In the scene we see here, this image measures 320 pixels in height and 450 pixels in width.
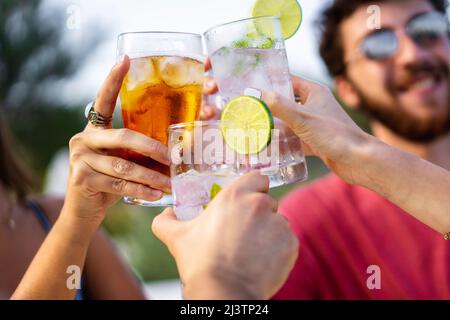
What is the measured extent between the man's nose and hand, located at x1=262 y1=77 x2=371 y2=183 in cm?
143

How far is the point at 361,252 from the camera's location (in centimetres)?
283

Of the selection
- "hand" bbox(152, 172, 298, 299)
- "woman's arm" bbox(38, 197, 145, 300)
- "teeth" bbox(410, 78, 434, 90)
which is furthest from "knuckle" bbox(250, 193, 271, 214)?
"teeth" bbox(410, 78, 434, 90)

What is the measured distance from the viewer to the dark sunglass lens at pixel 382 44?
2915 mm

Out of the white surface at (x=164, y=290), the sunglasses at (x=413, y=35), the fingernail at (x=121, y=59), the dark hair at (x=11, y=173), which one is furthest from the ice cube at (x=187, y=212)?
the white surface at (x=164, y=290)

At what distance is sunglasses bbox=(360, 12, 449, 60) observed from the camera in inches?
114

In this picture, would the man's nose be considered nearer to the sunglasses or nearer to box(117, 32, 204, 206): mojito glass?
the sunglasses

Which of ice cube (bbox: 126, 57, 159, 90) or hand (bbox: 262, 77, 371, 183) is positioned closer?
hand (bbox: 262, 77, 371, 183)

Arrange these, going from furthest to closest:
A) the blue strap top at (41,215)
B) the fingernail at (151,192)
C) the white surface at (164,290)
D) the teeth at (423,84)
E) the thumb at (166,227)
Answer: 1. the white surface at (164,290)
2. the teeth at (423,84)
3. the blue strap top at (41,215)
4. the fingernail at (151,192)
5. the thumb at (166,227)

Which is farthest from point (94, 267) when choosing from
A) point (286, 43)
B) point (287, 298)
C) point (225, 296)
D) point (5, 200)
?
point (225, 296)

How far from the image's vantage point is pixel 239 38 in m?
1.60

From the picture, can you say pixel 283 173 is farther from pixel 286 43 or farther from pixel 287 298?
pixel 287 298

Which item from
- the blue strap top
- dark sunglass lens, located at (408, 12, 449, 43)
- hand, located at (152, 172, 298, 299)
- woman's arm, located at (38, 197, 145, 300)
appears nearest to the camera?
hand, located at (152, 172, 298, 299)

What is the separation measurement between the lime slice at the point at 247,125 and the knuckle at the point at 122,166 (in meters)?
0.29

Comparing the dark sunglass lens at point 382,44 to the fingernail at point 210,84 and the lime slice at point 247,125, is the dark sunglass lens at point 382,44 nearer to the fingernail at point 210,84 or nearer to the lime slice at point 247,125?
the fingernail at point 210,84
